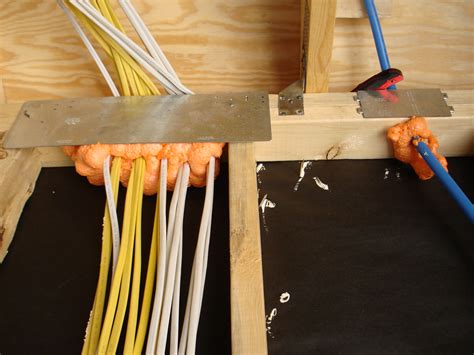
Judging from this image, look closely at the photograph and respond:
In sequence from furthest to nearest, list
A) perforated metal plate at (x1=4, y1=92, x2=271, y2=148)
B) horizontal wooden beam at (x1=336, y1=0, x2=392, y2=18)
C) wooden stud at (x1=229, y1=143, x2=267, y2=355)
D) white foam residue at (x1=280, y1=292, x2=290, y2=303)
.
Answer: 1. horizontal wooden beam at (x1=336, y1=0, x2=392, y2=18)
2. perforated metal plate at (x1=4, y1=92, x2=271, y2=148)
3. white foam residue at (x1=280, y1=292, x2=290, y2=303)
4. wooden stud at (x1=229, y1=143, x2=267, y2=355)

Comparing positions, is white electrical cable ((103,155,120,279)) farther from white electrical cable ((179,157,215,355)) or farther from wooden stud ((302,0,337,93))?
wooden stud ((302,0,337,93))

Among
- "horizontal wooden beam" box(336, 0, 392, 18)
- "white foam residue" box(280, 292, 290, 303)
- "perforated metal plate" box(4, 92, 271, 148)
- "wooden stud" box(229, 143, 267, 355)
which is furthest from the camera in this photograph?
"horizontal wooden beam" box(336, 0, 392, 18)

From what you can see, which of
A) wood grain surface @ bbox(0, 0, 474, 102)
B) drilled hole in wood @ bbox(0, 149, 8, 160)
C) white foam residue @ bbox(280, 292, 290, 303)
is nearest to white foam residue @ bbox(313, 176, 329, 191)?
white foam residue @ bbox(280, 292, 290, 303)

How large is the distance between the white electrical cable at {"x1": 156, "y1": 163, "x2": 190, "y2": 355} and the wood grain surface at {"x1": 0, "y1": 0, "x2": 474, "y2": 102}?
0.41 metres

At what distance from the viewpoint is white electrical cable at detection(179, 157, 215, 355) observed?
2.27ft

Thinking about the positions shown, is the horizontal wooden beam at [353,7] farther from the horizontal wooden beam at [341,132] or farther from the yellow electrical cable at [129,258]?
the yellow electrical cable at [129,258]

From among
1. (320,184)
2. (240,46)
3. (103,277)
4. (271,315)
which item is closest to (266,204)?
(320,184)

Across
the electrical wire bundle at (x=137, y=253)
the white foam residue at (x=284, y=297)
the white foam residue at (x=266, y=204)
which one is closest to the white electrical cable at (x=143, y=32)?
the electrical wire bundle at (x=137, y=253)

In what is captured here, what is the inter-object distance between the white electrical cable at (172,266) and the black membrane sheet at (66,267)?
57mm

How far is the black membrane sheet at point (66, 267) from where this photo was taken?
754 millimetres

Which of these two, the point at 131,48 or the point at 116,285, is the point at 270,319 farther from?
the point at 131,48

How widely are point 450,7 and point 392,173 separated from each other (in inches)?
18.1

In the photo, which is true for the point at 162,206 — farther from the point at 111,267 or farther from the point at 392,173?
the point at 392,173

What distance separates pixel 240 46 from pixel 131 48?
0.34m
